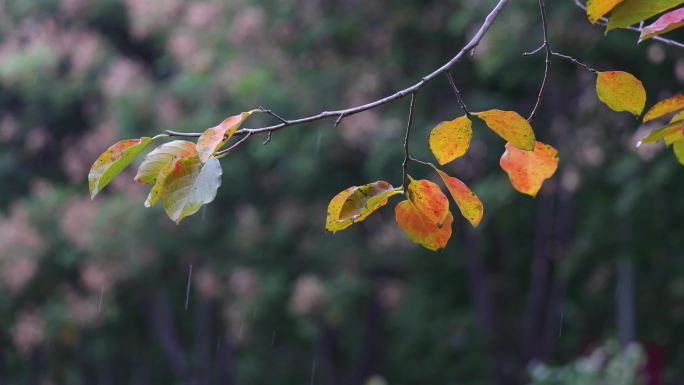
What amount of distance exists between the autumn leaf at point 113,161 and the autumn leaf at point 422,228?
33 cm

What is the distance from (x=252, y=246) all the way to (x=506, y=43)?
3.03 meters

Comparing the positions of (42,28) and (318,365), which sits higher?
(42,28)

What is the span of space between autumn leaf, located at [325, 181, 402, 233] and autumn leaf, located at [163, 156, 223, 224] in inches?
6.3

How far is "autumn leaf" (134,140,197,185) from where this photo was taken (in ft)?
3.38

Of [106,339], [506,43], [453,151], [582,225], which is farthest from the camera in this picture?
[106,339]

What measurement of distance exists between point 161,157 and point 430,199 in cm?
33

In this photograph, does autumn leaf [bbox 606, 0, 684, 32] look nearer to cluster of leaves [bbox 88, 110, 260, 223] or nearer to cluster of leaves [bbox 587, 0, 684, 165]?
cluster of leaves [bbox 587, 0, 684, 165]

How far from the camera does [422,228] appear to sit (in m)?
1.18

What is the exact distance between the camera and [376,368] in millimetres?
8625

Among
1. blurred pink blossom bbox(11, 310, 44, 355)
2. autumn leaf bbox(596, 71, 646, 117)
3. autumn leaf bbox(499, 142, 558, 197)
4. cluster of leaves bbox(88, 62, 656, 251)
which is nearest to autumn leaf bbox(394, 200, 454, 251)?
cluster of leaves bbox(88, 62, 656, 251)

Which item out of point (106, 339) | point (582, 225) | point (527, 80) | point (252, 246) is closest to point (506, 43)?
point (527, 80)

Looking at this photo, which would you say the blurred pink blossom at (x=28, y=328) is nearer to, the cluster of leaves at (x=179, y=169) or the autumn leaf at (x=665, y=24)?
the cluster of leaves at (x=179, y=169)

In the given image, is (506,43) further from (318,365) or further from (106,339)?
(106,339)

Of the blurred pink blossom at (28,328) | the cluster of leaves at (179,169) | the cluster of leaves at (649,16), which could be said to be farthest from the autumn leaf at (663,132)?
the blurred pink blossom at (28,328)
